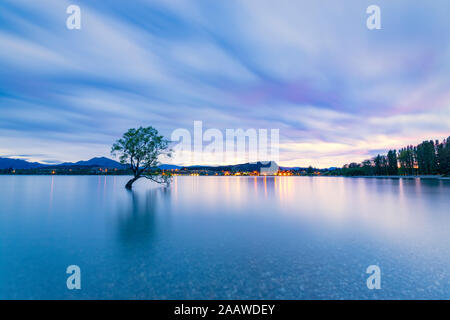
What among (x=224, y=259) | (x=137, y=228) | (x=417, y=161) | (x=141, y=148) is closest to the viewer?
(x=224, y=259)

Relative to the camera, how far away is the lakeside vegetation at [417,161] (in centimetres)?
11940

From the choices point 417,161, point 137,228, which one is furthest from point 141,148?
point 417,161

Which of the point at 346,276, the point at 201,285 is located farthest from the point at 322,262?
the point at 201,285

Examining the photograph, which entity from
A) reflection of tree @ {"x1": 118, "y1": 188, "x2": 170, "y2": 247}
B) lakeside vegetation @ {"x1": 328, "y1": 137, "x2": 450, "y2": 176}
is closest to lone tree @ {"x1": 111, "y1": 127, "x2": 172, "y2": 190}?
reflection of tree @ {"x1": 118, "y1": 188, "x2": 170, "y2": 247}

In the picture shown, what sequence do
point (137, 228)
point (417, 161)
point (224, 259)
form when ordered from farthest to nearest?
point (417, 161) < point (137, 228) < point (224, 259)

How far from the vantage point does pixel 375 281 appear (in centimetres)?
813

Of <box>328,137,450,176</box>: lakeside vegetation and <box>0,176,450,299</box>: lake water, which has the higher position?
<box>328,137,450,176</box>: lakeside vegetation

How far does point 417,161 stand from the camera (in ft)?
475

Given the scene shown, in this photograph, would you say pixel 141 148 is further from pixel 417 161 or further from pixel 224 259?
pixel 417 161

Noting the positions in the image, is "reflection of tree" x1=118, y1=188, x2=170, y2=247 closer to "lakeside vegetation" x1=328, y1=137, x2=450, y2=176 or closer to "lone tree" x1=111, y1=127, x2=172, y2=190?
"lone tree" x1=111, y1=127, x2=172, y2=190

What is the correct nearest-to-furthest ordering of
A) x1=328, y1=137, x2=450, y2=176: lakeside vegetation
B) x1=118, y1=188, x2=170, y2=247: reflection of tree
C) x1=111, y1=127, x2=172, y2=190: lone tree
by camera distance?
x1=118, y1=188, x2=170, y2=247: reflection of tree, x1=111, y1=127, x2=172, y2=190: lone tree, x1=328, y1=137, x2=450, y2=176: lakeside vegetation

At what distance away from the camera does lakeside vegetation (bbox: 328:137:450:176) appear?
392 feet

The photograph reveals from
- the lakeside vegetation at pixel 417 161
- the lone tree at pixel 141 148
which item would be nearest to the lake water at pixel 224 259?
the lone tree at pixel 141 148
